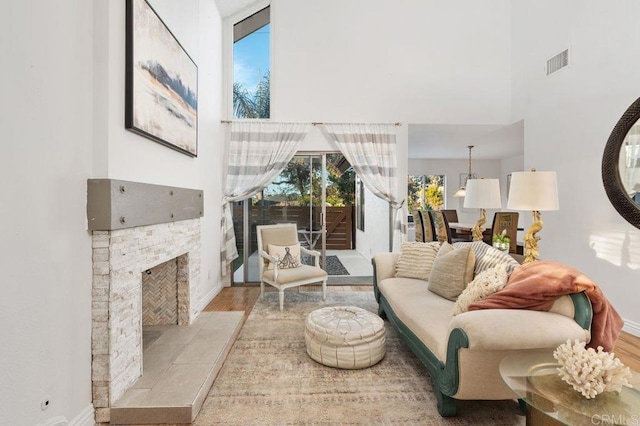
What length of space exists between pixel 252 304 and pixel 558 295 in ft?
10.1

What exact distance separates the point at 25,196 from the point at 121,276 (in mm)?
699

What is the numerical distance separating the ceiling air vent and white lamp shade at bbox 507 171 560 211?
2.23m

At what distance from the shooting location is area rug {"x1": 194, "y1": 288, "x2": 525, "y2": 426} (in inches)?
72.6

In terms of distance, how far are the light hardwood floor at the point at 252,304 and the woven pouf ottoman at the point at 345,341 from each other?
1340mm

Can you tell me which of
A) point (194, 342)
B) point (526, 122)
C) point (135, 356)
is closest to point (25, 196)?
point (135, 356)

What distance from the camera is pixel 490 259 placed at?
2508 mm

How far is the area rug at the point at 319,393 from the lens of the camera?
1.84 metres

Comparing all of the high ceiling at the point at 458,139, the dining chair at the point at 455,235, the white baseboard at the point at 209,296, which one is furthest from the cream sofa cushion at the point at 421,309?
the dining chair at the point at 455,235

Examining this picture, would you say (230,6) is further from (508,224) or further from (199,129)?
(508,224)

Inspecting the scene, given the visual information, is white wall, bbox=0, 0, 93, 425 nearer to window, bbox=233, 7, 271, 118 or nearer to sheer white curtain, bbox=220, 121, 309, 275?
sheer white curtain, bbox=220, 121, 309, 275

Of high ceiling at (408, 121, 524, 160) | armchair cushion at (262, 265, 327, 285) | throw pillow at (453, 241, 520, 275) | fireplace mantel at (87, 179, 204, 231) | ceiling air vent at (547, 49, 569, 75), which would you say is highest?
ceiling air vent at (547, 49, 569, 75)

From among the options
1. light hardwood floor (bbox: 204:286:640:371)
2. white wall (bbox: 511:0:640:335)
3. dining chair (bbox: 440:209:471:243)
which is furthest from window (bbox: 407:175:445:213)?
light hardwood floor (bbox: 204:286:640:371)

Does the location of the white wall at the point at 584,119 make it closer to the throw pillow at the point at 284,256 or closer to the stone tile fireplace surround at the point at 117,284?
the throw pillow at the point at 284,256

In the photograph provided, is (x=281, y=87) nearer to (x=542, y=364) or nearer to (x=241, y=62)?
(x=241, y=62)
